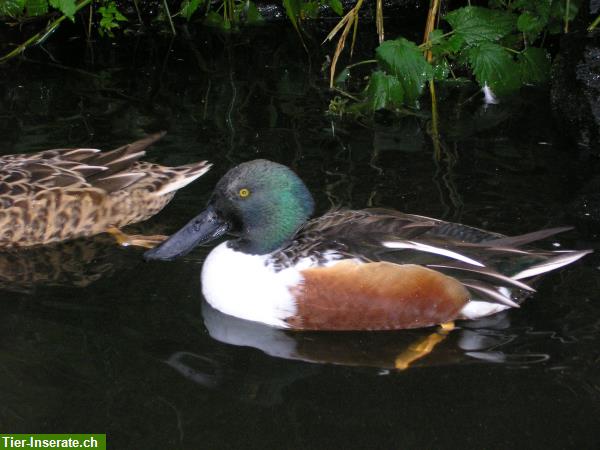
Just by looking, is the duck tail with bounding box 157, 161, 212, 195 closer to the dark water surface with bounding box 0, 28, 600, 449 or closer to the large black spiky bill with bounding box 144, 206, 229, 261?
the dark water surface with bounding box 0, 28, 600, 449

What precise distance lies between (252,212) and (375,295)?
2.54 ft

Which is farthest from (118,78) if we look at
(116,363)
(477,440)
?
(477,440)

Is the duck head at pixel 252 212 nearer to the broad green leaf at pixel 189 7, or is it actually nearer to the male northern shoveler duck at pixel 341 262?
the male northern shoveler duck at pixel 341 262

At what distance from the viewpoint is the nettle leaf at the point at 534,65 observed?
757 cm

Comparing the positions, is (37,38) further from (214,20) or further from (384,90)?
(384,90)

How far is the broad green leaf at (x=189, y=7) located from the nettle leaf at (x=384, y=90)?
301 centimetres

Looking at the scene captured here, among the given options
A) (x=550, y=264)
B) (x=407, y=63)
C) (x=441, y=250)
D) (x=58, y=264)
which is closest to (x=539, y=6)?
(x=407, y=63)

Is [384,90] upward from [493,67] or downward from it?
downward

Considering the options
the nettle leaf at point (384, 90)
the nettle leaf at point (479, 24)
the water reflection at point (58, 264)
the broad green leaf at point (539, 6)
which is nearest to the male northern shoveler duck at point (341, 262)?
the water reflection at point (58, 264)

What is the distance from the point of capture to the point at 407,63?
6.84 m

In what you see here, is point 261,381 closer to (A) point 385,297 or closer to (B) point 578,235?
(A) point 385,297

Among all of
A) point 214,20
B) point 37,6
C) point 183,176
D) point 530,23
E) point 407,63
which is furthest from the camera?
point 214,20

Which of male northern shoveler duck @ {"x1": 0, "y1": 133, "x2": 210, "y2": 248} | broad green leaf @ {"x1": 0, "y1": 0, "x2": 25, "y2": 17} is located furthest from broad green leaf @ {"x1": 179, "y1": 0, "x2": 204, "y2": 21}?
male northern shoveler duck @ {"x1": 0, "y1": 133, "x2": 210, "y2": 248}

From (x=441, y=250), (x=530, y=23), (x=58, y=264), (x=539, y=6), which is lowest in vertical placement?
(x=58, y=264)
